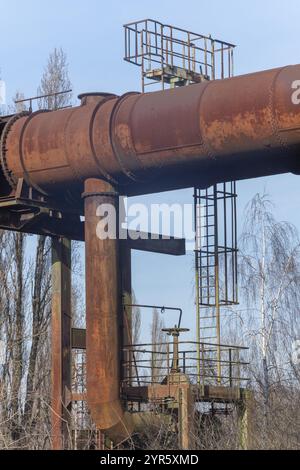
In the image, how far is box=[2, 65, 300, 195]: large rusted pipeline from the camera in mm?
16188

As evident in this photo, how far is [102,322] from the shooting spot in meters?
17.5

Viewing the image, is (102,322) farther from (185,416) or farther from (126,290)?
(126,290)

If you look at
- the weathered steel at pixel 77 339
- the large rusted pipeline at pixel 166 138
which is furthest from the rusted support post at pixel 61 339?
the large rusted pipeline at pixel 166 138

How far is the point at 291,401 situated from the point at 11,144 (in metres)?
8.18

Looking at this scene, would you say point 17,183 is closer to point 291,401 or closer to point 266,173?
point 266,173

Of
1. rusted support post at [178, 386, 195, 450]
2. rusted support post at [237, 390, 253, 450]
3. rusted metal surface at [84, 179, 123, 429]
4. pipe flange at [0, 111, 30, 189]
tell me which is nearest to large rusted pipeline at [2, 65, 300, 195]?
pipe flange at [0, 111, 30, 189]

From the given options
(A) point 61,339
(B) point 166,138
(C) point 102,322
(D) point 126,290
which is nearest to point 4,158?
(B) point 166,138

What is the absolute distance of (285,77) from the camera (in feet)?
53.0

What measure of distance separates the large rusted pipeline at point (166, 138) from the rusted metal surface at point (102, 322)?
564mm

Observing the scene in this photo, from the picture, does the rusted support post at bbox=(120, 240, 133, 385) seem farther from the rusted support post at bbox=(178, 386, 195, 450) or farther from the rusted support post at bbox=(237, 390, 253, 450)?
the rusted support post at bbox=(237, 390, 253, 450)

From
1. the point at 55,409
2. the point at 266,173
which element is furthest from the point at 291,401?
the point at 266,173

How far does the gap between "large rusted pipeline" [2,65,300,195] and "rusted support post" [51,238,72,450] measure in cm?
178

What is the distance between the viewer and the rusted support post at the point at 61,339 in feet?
63.6

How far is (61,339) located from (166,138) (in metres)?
4.64
